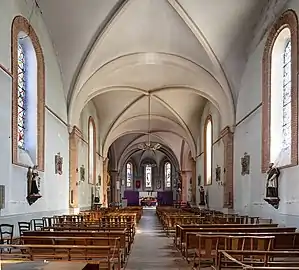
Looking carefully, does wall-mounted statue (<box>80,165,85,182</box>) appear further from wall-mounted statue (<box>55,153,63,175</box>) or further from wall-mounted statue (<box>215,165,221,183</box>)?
wall-mounted statue (<box>215,165,221,183</box>)

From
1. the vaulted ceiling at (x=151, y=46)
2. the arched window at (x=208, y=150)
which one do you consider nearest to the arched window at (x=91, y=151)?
the vaulted ceiling at (x=151, y=46)

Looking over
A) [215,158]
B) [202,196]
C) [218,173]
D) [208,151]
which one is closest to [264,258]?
[218,173]

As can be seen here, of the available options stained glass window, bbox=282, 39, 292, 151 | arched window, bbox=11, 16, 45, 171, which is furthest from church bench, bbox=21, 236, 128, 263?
stained glass window, bbox=282, 39, 292, 151

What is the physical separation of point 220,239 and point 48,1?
1025 cm

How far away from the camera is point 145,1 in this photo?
54.3 ft

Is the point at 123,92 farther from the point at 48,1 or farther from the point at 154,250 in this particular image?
the point at 154,250

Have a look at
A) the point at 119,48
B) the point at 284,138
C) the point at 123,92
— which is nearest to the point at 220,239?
the point at 284,138

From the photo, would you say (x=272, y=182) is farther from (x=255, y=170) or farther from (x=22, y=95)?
(x=22, y=95)

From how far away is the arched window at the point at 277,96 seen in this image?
14602mm

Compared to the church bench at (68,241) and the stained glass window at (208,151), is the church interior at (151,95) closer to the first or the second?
the church bench at (68,241)

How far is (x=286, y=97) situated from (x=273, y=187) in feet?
8.85

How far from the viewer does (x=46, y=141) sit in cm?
1748

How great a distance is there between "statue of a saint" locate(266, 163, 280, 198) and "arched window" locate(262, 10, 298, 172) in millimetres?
234

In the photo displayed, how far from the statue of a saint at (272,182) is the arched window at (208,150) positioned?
1363cm
